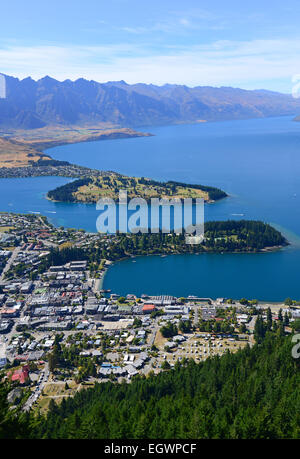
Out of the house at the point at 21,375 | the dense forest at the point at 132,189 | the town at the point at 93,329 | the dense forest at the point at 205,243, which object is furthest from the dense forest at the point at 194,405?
the dense forest at the point at 132,189

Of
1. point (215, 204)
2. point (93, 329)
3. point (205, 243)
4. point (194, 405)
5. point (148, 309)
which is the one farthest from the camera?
point (215, 204)

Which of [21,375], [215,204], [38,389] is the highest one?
[215,204]

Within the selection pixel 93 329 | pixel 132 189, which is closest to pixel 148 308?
pixel 93 329

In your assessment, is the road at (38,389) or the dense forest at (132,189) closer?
the road at (38,389)

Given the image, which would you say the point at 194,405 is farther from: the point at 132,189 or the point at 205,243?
the point at 132,189

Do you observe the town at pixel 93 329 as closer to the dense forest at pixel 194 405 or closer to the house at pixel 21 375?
the house at pixel 21 375

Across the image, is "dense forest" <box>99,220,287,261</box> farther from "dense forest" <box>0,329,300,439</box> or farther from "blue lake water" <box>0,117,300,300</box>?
"dense forest" <box>0,329,300,439</box>

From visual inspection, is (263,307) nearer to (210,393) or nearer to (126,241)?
(210,393)
